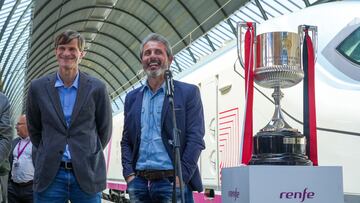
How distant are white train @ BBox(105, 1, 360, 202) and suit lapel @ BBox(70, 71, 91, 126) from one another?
2.11 metres

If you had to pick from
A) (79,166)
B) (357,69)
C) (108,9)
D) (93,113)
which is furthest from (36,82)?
(108,9)

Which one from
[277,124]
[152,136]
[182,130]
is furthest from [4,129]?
[277,124]

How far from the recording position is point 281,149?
384 cm

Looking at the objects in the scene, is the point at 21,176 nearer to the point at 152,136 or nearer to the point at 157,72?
the point at 152,136

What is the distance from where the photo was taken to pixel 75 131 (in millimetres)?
3992

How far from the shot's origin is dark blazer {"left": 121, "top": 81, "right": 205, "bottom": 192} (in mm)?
4086

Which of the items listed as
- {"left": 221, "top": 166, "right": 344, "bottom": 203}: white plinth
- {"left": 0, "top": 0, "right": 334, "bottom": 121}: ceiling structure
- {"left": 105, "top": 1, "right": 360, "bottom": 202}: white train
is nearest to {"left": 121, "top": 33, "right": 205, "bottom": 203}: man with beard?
{"left": 221, "top": 166, "right": 344, "bottom": 203}: white plinth

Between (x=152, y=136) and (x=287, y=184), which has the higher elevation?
(x=152, y=136)

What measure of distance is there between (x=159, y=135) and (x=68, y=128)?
67 cm

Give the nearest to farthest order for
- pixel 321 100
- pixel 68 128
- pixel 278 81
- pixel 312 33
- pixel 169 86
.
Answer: pixel 169 86, pixel 68 128, pixel 278 81, pixel 312 33, pixel 321 100

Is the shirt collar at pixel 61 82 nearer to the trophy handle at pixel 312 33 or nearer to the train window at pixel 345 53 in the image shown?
the trophy handle at pixel 312 33

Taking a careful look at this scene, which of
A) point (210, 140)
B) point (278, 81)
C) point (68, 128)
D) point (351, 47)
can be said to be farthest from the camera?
point (210, 140)

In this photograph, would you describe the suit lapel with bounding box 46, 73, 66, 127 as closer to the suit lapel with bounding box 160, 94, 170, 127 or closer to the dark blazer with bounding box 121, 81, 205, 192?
the dark blazer with bounding box 121, 81, 205, 192

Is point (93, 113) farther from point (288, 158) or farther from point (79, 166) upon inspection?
point (288, 158)
